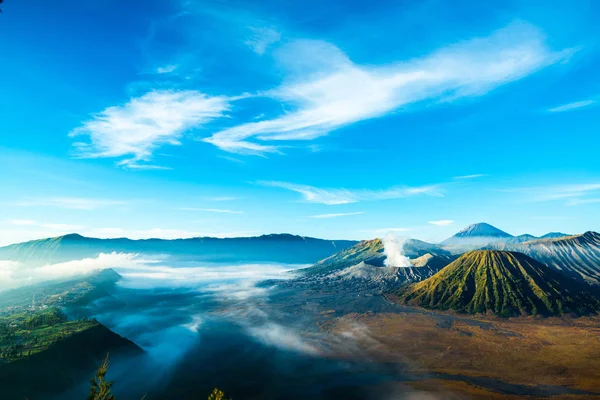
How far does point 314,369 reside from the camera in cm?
9588

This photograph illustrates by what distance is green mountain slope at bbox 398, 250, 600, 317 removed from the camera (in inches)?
6289

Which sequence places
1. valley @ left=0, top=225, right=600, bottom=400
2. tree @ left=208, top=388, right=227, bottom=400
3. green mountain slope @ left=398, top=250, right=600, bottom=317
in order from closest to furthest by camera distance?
tree @ left=208, top=388, right=227, bottom=400 < valley @ left=0, top=225, right=600, bottom=400 < green mountain slope @ left=398, top=250, right=600, bottom=317

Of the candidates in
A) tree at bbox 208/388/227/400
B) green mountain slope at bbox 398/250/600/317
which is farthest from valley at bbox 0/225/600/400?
tree at bbox 208/388/227/400

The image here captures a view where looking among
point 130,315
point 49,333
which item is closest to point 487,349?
point 49,333

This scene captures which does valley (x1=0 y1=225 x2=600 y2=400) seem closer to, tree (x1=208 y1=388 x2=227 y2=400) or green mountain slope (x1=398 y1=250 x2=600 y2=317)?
green mountain slope (x1=398 y1=250 x2=600 y2=317)

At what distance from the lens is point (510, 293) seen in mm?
172375

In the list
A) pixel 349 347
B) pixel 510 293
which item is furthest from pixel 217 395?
pixel 510 293

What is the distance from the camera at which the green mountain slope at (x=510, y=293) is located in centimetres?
15975

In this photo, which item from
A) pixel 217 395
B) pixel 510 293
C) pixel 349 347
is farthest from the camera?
pixel 510 293

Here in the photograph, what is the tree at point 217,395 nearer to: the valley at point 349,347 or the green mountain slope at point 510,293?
the valley at point 349,347

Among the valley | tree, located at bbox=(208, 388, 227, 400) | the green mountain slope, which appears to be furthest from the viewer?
the green mountain slope

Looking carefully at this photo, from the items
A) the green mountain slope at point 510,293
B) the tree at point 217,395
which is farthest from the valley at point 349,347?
the tree at point 217,395

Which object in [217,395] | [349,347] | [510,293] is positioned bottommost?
[349,347]

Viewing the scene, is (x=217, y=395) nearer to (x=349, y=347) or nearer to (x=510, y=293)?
(x=349, y=347)
